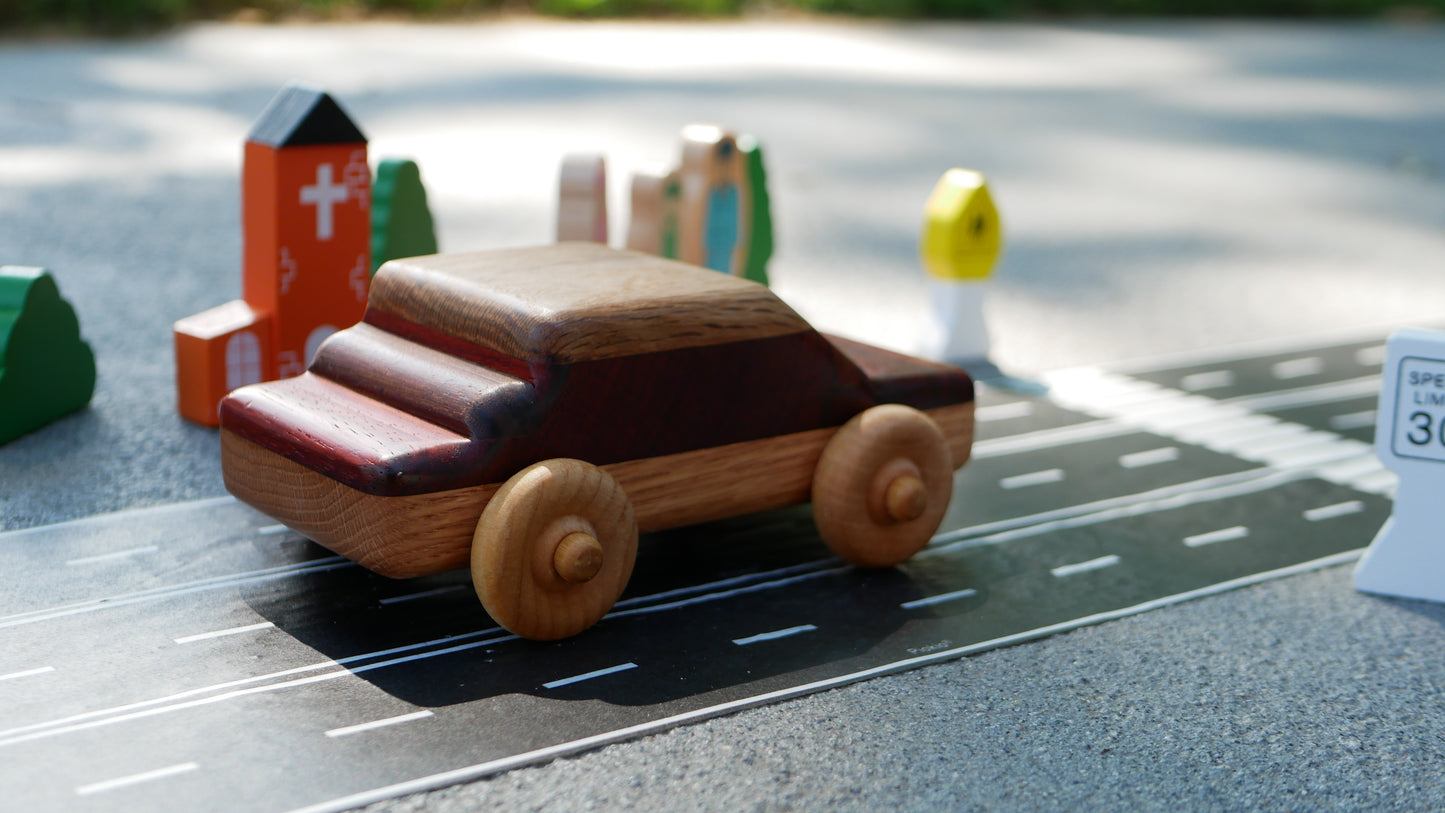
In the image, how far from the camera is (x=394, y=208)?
4027 millimetres

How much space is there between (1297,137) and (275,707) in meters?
8.83

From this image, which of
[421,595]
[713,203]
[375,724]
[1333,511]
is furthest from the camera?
[713,203]

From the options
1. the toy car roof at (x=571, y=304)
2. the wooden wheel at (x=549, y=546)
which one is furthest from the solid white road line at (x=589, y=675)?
the toy car roof at (x=571, y=304)

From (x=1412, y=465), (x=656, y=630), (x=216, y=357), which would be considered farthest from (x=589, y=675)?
(x=1412, y=465)

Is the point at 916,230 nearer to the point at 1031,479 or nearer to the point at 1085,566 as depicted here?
the point at 1031,479

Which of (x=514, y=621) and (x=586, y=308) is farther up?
(x=586, y=308)

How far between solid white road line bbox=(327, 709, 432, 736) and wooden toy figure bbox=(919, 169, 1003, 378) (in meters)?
2.63

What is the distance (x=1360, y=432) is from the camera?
423cm

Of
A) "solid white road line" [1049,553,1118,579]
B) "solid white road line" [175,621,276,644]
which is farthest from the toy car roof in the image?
"solid white road line" [1049,553,1118,579]

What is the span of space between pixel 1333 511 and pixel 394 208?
99.4 inches

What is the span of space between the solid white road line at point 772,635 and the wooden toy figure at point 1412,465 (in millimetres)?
1241

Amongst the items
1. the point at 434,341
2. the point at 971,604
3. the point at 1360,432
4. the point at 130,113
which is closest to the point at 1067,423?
the point at 1360,432

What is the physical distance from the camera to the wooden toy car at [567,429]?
2582mm

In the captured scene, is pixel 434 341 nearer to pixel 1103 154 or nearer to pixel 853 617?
pixel 853 617
